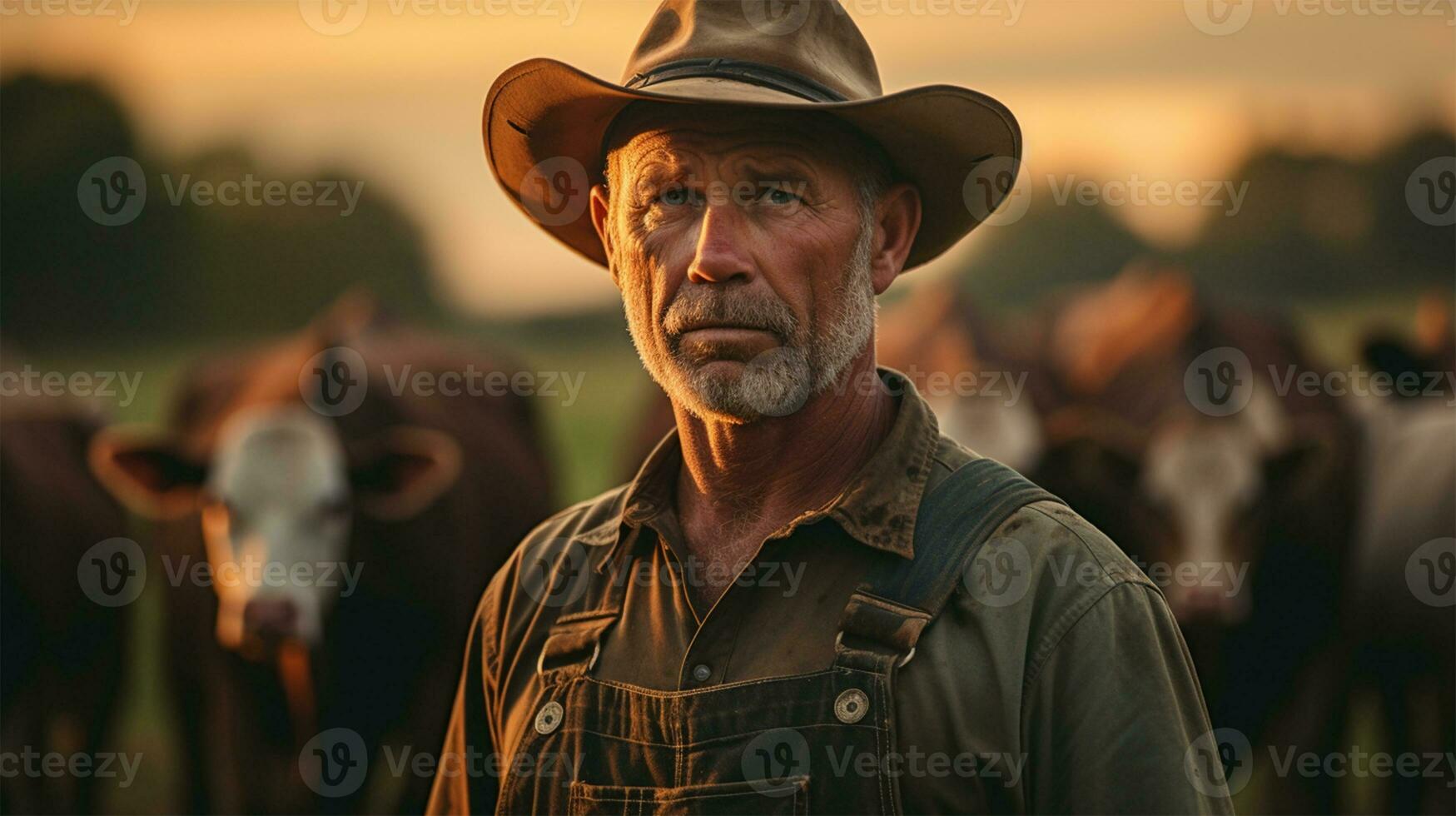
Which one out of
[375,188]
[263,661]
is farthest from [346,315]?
[375,188]

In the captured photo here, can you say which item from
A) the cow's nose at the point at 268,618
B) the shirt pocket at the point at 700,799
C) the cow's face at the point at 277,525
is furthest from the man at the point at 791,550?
the cow's face at the point at 277,525

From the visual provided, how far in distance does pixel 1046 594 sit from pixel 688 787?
609 millimetres

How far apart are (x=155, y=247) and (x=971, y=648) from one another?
26.4 meters

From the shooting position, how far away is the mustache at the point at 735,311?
263 cm

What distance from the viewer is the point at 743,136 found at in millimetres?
2674

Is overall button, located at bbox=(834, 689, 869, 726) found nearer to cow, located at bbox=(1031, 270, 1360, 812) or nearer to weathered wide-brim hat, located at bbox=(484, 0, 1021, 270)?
weathered wide-brim hat, located at bbox=(484, 0, 1021, 270)

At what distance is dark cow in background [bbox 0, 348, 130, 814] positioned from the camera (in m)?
8.30

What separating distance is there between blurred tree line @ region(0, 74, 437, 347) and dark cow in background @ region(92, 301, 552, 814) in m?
17.4

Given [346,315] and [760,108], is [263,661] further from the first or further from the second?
[760,108]

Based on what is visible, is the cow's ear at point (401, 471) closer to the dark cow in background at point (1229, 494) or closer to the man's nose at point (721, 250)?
the dark cow in background at point (1229, 494)

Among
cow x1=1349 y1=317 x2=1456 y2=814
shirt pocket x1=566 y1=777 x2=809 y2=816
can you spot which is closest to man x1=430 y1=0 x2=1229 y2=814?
shirt pocket x1=566 y1=777 x2=809 y2=816

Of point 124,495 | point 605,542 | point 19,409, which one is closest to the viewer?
point 605,542

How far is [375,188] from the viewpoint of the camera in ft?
94.2

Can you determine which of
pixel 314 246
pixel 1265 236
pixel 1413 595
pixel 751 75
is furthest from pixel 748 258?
pixel 314 246
